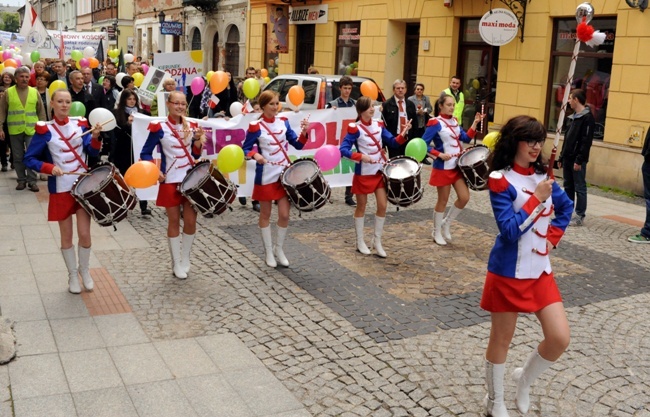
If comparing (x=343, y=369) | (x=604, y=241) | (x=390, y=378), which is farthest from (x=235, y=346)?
(x=604, y=241)

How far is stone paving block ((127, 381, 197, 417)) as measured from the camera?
429cm

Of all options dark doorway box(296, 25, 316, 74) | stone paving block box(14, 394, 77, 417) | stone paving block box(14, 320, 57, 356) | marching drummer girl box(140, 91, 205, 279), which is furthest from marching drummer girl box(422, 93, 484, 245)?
dark doorway box(296, 25, 316, 74)

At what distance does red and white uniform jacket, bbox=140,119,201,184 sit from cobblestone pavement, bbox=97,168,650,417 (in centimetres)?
107

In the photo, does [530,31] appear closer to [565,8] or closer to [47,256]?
[565,8]

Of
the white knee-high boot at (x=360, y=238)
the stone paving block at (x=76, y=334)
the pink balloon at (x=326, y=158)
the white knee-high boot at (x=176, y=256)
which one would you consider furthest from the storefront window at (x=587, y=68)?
the stone paving block at (x=76, y=334)

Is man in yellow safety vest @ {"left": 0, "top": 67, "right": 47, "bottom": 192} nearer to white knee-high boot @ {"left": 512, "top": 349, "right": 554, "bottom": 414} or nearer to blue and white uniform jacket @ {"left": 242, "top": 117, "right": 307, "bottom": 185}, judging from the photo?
blue and white uniform jacket @ {"left": 242, "top": 117, "right": 307, "bottom": 185}

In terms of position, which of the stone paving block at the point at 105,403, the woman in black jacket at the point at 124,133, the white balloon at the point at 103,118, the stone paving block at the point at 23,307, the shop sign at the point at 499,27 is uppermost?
→ the shop sign at the point at 499,27

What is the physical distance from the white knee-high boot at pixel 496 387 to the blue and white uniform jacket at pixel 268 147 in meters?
3.55

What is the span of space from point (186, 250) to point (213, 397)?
110 inches

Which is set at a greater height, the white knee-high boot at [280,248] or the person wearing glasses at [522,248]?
the person wearing glasses at [522,248]

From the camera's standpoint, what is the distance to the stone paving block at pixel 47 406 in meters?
4.19

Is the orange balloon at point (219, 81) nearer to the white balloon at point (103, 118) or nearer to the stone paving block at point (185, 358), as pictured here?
the white balloon at point (103, 118)

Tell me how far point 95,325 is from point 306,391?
6.52ft

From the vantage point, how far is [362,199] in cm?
789
